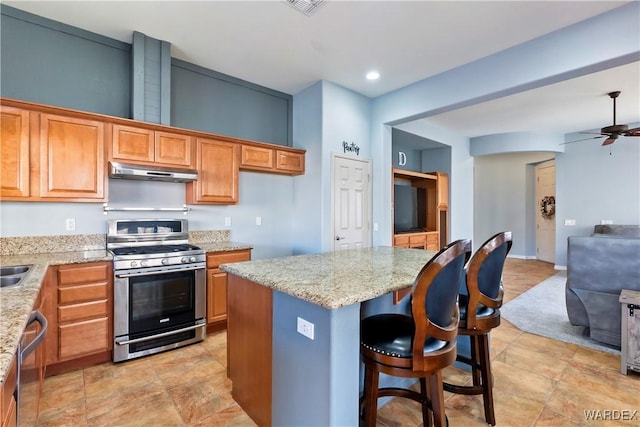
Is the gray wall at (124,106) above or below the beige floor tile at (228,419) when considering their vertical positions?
above

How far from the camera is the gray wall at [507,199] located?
27.9 feet

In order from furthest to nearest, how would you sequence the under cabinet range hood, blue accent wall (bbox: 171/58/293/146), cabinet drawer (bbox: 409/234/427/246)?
cabinet drawer (bbox: 409/234/427/246)
blue accent wall (bbox: 171/58/293/146)
the under cabinet range hood

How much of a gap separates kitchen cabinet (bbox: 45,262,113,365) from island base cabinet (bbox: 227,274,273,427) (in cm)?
130

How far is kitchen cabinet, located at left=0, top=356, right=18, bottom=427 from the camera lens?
0.84 m

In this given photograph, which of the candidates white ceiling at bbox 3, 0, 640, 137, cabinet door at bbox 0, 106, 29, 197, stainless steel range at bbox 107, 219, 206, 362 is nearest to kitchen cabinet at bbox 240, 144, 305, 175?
white ceiling at bbox 3, 0, 640, 137

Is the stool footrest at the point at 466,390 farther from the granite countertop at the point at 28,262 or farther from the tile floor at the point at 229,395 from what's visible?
the granite countertop at the point at 28,262

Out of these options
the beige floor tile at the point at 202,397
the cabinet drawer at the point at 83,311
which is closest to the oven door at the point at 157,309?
the cabinet drawer at the point at 83,311

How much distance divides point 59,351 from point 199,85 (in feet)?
9.67

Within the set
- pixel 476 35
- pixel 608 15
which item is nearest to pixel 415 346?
pixel 476 35

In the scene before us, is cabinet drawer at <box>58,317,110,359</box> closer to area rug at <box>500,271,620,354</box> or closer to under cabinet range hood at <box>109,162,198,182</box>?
under cabinet range hood at <box>109,162,198,182</box>

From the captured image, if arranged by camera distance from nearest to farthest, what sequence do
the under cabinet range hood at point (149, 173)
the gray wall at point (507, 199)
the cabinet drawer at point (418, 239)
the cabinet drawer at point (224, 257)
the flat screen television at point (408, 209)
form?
1. the under cabinet range hood at point (149, 173)
2. the cabinet drawer at point (224, 257)
3. the cabinet drawer at point (418, 239)
4. the flat screen television at point (408, 209)
5. the gray wall at point (507, 199)

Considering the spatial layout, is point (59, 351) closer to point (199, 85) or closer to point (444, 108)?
point (199, 85)

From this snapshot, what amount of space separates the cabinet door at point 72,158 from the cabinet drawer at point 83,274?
2.07 ft

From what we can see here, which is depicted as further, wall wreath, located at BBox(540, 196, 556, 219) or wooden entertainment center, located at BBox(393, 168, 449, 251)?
wall wreath, located at BBox(540, 196, 556, 219)
